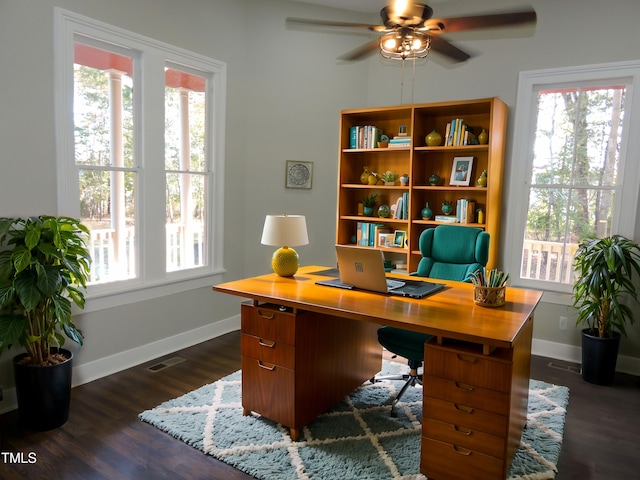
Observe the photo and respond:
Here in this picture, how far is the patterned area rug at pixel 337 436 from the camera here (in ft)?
7.29

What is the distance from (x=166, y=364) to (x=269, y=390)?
4.35 ft

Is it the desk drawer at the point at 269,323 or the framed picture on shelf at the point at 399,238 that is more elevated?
the framed picture on shelf at the point at 399,238

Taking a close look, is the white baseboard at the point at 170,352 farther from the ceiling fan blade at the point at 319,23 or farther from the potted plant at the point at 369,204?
the ceiling fan blade at the point at 319,23

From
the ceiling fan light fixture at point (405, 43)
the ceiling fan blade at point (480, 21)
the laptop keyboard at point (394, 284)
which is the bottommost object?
the laptop keyboard at point (394, 284)

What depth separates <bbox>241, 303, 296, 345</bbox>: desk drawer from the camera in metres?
2.41

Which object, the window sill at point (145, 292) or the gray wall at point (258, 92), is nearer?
the gray wall at point (258, 92)

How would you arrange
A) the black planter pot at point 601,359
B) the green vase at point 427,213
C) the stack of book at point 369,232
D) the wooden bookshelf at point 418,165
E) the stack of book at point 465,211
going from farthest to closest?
the stack of book at point 369,232 < the green vase at point 427,213 < the stack of book at point 465,211 < the wooden bookshelf at point 418,165 < the black planter pot at point 601,359

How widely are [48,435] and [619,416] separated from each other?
131 inches

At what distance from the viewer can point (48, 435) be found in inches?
98.0

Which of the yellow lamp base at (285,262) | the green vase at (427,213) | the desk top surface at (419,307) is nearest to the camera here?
the desk top surface at (419,307)

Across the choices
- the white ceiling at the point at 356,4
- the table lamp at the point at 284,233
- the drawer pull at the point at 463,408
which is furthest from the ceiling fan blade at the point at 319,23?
the white ceiling at the point at 356,4

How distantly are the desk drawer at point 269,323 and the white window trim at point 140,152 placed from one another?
128 centimetres

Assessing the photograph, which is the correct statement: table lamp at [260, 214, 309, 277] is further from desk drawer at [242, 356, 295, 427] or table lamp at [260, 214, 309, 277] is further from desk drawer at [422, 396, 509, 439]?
desk drawer at [422, 396, 509, 439]

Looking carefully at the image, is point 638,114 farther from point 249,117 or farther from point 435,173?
point 249,117
